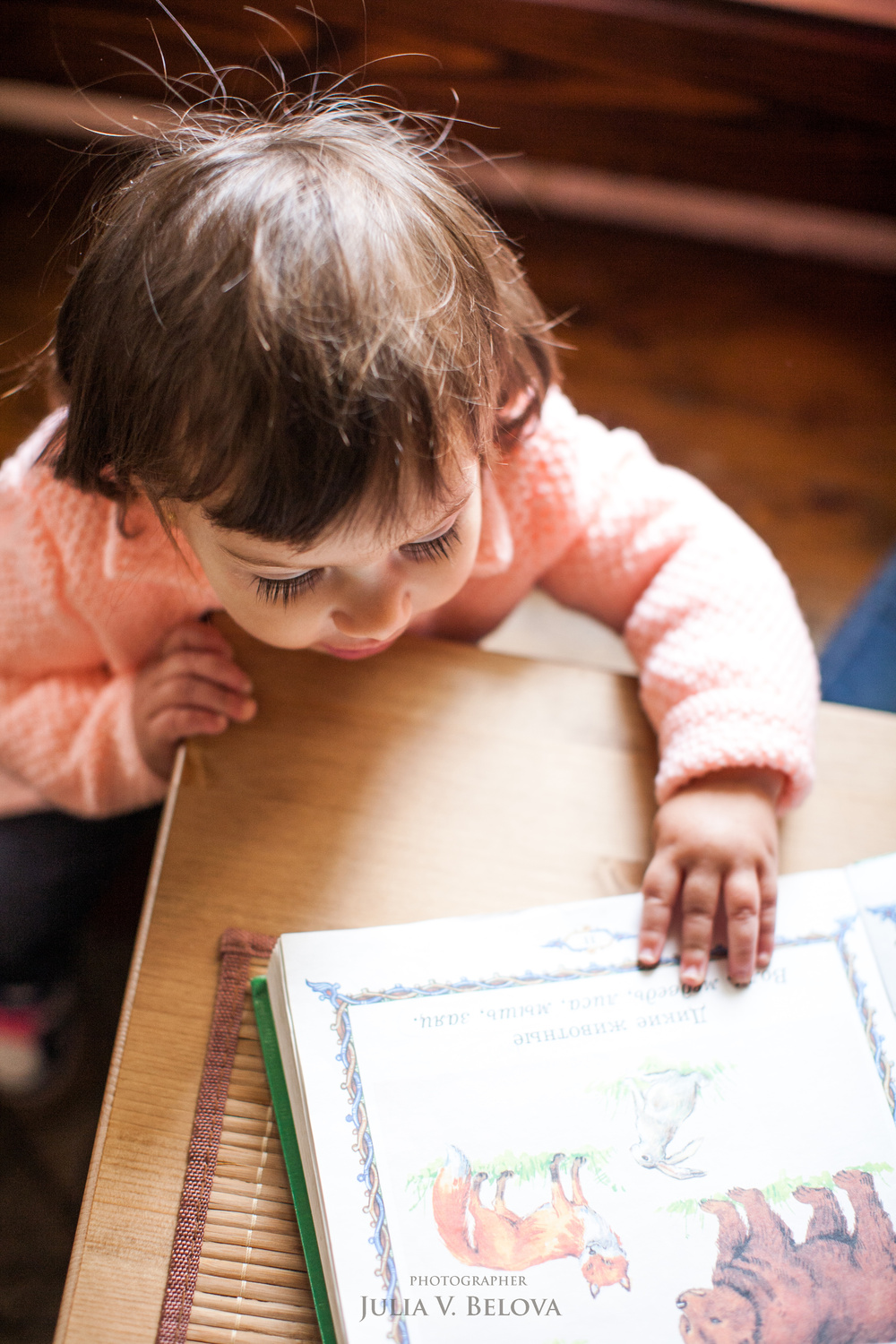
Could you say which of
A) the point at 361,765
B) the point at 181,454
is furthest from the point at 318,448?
the point at 361,765

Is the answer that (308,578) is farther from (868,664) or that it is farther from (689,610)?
(868,664)

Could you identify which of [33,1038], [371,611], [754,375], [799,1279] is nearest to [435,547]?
[371,611]

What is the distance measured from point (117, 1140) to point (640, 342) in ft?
3.84

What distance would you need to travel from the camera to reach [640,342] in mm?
1305

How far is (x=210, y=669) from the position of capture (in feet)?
1.80

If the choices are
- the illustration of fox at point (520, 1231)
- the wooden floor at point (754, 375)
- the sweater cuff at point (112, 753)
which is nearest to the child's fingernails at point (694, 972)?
the illustration of fox at point (520, 1231)

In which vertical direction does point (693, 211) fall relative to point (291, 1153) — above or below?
above

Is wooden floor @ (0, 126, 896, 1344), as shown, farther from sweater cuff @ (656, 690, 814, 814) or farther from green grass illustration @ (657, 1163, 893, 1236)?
green grass illustration @ (657, 1163, 893, 1236)

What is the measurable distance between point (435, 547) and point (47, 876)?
1.44 feet

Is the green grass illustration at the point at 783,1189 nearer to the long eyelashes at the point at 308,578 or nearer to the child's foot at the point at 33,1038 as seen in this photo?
the long eyelashes at the point at 308,578

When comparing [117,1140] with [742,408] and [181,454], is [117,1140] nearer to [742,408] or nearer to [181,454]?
[181,454]

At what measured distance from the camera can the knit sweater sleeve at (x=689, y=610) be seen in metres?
0.53

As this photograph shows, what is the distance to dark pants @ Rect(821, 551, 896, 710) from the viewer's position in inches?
30.4

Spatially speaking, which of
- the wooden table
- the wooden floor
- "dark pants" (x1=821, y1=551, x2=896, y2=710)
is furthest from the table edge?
the wooden floor
